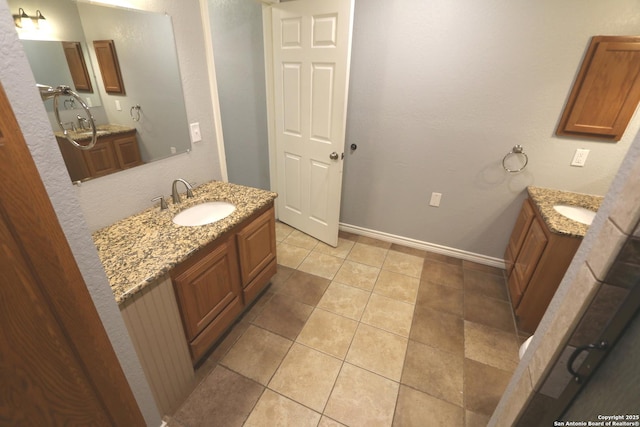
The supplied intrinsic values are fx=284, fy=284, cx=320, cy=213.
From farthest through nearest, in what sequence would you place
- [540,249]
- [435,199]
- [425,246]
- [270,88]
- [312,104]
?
1. [425,246]
2. [270,88]
3. [435,199]
4. [312,104]
5. [540,249]

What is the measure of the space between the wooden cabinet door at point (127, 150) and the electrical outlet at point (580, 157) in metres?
2.79

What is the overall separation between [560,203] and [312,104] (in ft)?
6.39

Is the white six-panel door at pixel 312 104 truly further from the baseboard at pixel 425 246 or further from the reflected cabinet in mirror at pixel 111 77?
the reflected cabinet in mirror at pixel 111 77

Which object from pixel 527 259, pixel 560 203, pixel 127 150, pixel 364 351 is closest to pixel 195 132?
pixel 127 150

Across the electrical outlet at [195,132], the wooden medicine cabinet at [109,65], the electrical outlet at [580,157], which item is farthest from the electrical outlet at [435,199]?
the wooden medicine cabinet at [109,65]

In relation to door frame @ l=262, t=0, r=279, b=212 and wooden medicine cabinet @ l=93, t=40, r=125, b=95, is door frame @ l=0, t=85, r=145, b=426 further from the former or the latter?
door frame @ l=262, t=0, r=279, b=212

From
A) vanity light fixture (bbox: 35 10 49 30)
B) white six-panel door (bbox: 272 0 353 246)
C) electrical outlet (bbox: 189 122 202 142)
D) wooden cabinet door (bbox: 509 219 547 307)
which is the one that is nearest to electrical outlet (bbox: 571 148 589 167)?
wooden cabinet door (bbox: 509 219 547 307)

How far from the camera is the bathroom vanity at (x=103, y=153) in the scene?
1.25 meters

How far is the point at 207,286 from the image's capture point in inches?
57.7

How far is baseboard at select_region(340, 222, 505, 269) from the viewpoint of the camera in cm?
254

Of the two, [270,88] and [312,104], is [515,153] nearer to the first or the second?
[312,104]

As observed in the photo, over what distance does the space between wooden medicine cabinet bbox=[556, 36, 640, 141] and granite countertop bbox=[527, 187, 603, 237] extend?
1.33ft

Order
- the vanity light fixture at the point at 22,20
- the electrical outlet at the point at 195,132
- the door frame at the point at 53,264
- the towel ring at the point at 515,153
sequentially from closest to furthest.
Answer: the door frame at the point at 53,264 < the vanity light fixture at the point at 22,20 < the electrical outlet at the point at 195,132 < the towel ring at the point at 515,153

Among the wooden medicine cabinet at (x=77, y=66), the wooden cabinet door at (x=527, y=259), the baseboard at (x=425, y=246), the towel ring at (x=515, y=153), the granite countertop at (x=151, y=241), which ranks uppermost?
the wooden medicine cabinet at (x=77, y=66)
